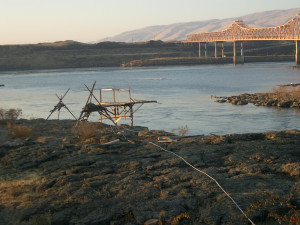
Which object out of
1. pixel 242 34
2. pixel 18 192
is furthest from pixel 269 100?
pixel 242 34

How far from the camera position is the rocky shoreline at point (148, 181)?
25.1 ft

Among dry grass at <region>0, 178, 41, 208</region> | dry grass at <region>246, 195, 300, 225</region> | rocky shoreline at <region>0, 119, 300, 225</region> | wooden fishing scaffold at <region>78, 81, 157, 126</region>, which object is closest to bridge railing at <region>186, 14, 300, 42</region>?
wooden fishing scaffold at <region>78, 81, 157, 126</region>

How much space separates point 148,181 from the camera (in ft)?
30.8

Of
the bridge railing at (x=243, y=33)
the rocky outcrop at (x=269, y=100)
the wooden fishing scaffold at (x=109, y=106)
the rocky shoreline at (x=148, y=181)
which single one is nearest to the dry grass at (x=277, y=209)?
the rocky shoreline at (x=148, y=181)

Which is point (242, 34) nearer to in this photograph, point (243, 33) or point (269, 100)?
point (243, 33)

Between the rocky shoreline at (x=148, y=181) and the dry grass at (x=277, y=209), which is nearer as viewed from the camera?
the dry grass at (x=277, y=209)

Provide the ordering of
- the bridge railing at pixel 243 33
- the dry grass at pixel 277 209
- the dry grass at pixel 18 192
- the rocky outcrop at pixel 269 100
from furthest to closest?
the bridge railing at pixel 243 33, the rocky outcrop at pixel 269 100, the dry grass at pixel 18 192, the dry grass at pixel 277 209

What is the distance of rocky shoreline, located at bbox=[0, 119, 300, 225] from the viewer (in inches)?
301

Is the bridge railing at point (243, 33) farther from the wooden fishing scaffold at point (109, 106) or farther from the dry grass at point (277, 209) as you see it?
the dry grass at point (277, 209)

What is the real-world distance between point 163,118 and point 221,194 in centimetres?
2072

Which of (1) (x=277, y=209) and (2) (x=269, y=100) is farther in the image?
(2) (x=269, y=100)

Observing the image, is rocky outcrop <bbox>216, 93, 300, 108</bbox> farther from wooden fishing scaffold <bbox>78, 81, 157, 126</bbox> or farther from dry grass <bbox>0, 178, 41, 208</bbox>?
dry grass <bbox>0, 178, 41, 208</bbox>

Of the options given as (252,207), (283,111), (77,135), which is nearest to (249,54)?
(283,111)

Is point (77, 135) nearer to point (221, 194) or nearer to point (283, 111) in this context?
point (221, 194)
